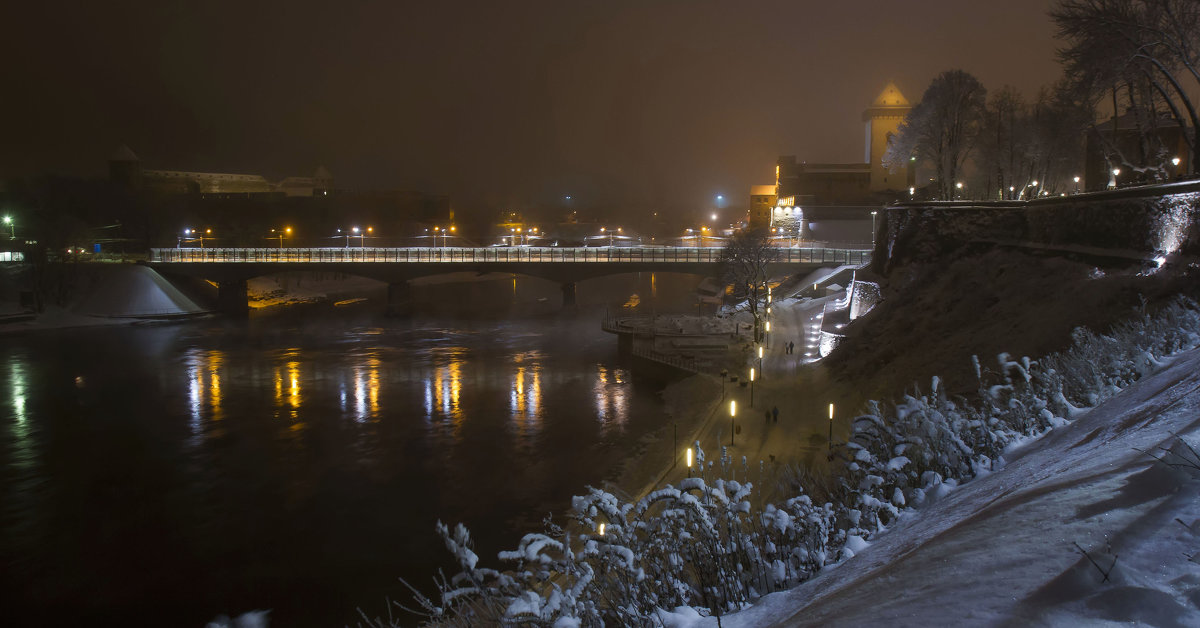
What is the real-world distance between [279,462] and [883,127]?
283ft

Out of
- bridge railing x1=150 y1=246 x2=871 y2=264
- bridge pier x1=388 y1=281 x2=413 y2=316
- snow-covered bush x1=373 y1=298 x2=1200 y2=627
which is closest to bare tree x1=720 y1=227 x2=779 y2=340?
bridge railing x1=150 y1=246 x2=871 y2=264

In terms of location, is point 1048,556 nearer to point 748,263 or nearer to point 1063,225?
point 1063,225

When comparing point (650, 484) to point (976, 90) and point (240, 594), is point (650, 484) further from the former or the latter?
point (976, 90)

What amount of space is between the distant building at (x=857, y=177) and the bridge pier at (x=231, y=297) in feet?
184

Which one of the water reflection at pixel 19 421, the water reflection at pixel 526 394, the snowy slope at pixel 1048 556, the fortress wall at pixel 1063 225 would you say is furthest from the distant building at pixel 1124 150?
the water reflection at pixel 19 421

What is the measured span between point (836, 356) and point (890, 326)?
2365 mm

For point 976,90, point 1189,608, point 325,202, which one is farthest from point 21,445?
point 325,202

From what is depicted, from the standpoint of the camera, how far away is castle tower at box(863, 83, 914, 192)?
90312 millimetres

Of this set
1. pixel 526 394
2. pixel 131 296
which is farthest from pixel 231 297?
pixel 526 394

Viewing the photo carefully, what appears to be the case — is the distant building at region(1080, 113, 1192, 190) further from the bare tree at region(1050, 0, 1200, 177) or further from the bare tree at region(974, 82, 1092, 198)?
the bare tree at region(1050, 0, 1200, 177)

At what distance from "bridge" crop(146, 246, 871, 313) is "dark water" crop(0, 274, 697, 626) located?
744 inches

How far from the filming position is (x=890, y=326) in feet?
92.6

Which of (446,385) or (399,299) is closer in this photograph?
(446,385)

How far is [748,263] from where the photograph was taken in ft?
172
